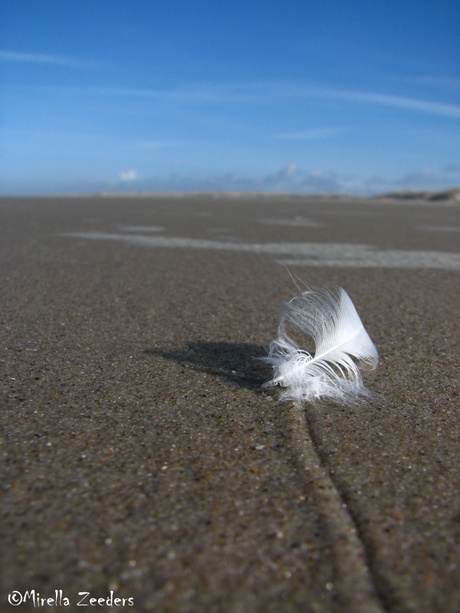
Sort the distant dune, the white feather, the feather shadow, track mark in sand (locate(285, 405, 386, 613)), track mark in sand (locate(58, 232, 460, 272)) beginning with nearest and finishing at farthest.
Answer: track mark in sand (locate(285, 405, 386, 613)) → the white feather → the feather shadow → track mark in sand (locate(58, 232, 460, 272)) → the distant dune

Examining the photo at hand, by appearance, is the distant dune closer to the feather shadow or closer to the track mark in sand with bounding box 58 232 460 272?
the track mark in sand with bounding box 58 232 460 272

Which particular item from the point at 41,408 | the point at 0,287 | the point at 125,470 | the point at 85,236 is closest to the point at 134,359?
the point at 41,408

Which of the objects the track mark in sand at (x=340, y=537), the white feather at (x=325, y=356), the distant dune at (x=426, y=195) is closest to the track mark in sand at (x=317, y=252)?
the white feather at (x=325, y=356)

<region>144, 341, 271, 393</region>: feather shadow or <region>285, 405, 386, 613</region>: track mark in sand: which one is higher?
<region>144, 341, 271, 393</region>: feather shadow

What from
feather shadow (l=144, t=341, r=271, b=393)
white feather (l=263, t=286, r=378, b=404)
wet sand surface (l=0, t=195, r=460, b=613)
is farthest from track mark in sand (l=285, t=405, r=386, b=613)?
feather shadow (l=144, t=341, r=271, b=393)

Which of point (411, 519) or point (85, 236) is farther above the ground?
point (85, 236)

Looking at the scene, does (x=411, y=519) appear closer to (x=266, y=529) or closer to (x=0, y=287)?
(x=266, y=529)

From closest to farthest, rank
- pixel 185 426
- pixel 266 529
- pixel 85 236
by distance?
pixel 266 529 < pixel 185 426 < pixel 85 236
